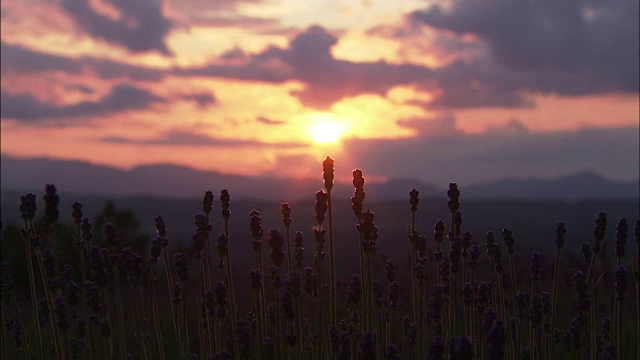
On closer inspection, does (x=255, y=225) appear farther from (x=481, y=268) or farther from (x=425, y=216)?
(x=425, y=216)

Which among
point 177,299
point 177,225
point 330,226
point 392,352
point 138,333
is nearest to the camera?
point 392,352

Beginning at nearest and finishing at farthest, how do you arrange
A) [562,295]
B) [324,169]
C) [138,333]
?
[324,169], [138,333], [562,295]

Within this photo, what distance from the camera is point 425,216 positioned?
308 feet

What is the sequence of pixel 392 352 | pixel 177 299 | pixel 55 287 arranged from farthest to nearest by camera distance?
pixel 177 299, pixel 55 287, pixel 392 352

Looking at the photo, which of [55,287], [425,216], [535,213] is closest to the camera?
[55,287]

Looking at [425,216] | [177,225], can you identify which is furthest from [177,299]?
[177,225]

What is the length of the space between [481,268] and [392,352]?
15.4 metres

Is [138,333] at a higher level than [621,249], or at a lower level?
lower

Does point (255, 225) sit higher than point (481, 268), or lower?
higher

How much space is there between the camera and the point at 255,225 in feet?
14.4

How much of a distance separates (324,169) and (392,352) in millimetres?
1076

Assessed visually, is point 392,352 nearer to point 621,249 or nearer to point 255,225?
point 255,225

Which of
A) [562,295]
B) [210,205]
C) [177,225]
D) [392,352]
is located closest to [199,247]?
[210,205]

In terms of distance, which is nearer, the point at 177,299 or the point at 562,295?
A: the point at 177,299
